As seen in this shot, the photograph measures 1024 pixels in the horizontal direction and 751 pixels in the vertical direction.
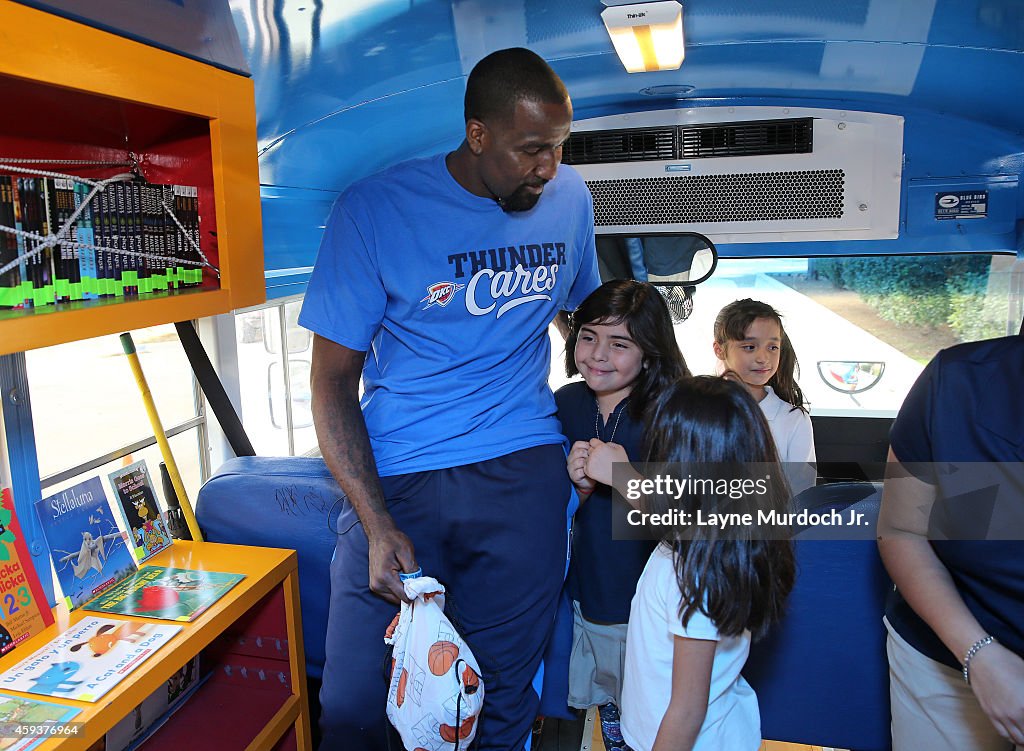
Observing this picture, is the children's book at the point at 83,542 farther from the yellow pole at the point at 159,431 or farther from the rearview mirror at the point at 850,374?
the rearview mirror at the point at 850,374

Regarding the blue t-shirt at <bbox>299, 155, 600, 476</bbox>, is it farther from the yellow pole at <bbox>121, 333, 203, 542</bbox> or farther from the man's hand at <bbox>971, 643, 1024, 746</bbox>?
the man's hand at <bbox>971, 643, 1024, 746</bbox>

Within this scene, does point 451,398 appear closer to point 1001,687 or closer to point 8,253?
point 8,253

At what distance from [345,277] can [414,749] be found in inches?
40.2

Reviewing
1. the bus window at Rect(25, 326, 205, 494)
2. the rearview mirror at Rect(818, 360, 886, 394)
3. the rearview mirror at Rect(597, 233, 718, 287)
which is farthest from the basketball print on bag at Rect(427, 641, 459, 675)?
the rearview mirror at Rect(818, 360, 886, 394)

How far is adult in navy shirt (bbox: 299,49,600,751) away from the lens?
177 cm

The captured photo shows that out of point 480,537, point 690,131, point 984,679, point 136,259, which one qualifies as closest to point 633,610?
point 480,537

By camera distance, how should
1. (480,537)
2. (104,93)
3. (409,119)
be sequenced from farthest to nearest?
(409,119)
(480,537)
(104,93)

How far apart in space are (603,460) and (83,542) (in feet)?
4.42

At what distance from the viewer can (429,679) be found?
1.68m

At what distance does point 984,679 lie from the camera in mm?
1394

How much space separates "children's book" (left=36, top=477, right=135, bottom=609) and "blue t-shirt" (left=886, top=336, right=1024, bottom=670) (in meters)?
1.96

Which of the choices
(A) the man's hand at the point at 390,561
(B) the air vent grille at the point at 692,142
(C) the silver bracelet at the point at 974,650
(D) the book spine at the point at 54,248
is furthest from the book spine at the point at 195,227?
(B) the air vent grille at the point at 692,142

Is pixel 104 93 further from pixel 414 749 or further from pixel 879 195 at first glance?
pixel 879 195

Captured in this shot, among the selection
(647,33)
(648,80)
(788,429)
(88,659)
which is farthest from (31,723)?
(648,80)
